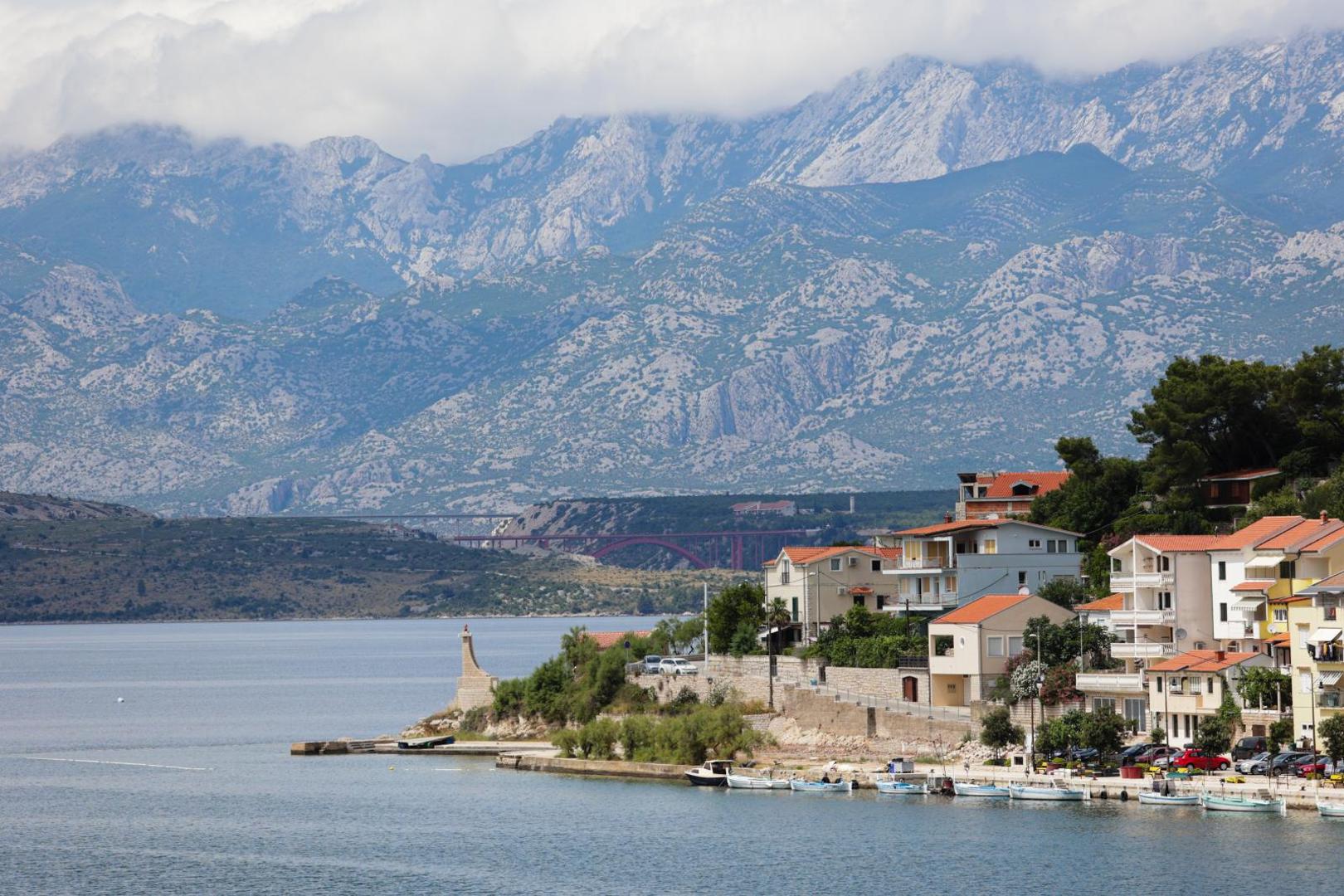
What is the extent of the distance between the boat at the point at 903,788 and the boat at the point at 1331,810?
1567cm

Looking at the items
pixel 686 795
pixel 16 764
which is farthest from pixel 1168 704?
pixel 16 764

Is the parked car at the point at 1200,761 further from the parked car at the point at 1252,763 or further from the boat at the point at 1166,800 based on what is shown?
the boat at the point at 1166,800

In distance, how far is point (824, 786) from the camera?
278 ft

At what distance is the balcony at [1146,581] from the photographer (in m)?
85.8

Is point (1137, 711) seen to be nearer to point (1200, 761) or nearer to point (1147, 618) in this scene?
point (1147, 618)

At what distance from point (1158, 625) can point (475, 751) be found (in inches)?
1463

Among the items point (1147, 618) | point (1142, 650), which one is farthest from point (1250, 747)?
point (1147, 618)

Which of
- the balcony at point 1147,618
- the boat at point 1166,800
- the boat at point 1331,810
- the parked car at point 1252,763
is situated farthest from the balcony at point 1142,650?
the boat at point 1331,810

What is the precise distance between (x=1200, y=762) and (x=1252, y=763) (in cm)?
178

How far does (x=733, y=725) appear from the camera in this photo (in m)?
93.2

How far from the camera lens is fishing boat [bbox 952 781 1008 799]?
260 feet

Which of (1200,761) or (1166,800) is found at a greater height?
(1200,761)

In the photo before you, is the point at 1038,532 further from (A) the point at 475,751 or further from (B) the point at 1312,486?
(A) the point at 475,751

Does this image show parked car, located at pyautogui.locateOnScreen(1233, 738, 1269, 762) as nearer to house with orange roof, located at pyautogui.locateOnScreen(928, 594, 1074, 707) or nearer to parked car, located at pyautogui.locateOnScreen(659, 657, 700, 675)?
house with orange roof, located at pyautogui.locateOnScreen(928, 594, 1074, 707)
